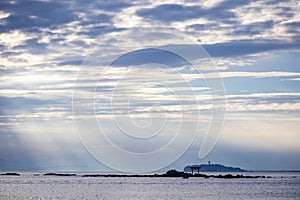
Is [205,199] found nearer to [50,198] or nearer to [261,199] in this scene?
[261,199]

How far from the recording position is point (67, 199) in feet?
322

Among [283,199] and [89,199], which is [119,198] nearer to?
[89,199]

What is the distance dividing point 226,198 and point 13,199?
39048 mm

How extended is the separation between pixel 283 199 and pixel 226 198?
1044 cm

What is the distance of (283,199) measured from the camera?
100m

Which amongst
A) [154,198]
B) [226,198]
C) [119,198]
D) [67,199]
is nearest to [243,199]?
[226,198]

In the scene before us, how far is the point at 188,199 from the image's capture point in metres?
98.4

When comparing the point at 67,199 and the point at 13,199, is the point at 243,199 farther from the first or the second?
the point at 13,199


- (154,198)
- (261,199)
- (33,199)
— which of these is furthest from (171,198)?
(33,199)

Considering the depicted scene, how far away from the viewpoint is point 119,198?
100000 mm

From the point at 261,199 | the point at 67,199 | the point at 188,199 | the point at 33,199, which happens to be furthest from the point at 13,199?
the point at 261,199

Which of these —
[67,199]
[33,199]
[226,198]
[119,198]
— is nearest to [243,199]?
[226,198]

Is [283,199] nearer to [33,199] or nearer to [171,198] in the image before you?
[171,198]

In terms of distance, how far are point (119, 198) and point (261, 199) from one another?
85.7ft
